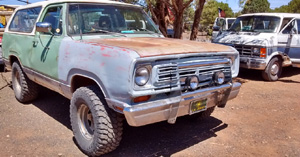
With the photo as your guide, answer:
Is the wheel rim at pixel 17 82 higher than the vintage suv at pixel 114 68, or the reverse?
the vintage suv at pixel 114 68

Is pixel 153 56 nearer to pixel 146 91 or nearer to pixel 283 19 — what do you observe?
pixel 146 91

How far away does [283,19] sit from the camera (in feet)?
27.9

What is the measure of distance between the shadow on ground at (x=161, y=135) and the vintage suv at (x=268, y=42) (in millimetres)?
3844

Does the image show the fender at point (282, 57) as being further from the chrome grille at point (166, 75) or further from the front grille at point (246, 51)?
the chrome grille at point (166, 75)

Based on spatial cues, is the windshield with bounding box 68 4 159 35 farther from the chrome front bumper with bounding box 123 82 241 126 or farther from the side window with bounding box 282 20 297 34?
the side window with bounding box 282 20 297 34

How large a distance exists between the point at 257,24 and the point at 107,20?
241 inches

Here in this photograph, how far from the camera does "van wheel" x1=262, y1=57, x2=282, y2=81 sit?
8031 millimetres

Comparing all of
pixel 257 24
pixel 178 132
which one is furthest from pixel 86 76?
pixel 257 24

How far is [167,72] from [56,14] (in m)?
2.24

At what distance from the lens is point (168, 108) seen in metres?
3.03

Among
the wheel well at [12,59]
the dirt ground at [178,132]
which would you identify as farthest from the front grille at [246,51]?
the wheel well at [12,59]

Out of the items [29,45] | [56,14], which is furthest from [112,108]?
[29,45]

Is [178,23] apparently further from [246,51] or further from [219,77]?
[219,77]

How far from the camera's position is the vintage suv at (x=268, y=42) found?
311 inches
